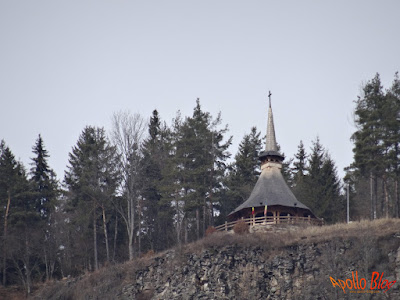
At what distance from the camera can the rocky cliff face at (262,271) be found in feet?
121

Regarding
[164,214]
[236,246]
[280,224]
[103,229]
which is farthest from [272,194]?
[103,229]

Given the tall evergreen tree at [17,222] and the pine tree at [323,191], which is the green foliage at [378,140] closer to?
the pine tree at [323,191]

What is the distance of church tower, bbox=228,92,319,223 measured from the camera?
151 ft

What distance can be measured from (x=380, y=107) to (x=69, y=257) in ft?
93.9

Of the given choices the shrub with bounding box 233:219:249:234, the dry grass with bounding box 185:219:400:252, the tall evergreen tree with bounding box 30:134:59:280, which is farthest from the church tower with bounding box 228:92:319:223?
the tall evergreen tree with bounding box 30:134:59:280

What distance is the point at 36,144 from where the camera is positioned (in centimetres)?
5619

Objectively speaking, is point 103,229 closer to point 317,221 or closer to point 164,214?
point 164,214

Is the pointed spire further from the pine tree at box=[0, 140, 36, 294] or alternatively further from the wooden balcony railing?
the pine tree at box=[0, 140, 36, 294]
